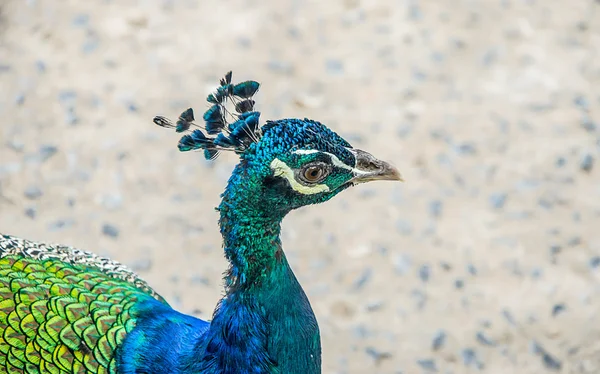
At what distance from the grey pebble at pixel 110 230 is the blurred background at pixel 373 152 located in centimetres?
1

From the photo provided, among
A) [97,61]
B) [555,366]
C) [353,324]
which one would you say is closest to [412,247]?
[353,324]

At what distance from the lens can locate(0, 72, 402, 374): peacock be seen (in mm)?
1856

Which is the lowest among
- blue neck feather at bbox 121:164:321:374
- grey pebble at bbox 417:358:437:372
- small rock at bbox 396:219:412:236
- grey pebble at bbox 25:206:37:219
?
blue neck feather at bbox 121:164:321:374

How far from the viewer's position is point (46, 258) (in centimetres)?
242

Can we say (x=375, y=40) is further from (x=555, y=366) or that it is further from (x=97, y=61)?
(x=555, y=366)

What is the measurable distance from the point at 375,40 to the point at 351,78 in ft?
1.11

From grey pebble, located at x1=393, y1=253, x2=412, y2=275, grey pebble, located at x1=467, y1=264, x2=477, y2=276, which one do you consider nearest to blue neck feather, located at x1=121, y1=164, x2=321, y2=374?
→ grey pebble, located at x1=393, y1=253, x2=412, y2=275

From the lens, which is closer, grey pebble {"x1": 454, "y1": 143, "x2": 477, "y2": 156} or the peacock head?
the peacock head

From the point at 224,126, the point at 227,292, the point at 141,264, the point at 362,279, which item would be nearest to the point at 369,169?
the point at 224,126

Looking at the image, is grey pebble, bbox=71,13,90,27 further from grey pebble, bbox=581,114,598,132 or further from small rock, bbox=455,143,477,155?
grey pebble, bbox=581,114,598,132

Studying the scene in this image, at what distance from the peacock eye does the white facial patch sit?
0.06ft

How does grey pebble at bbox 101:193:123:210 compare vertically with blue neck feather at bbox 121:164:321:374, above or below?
above

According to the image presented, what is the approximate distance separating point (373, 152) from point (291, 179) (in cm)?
208

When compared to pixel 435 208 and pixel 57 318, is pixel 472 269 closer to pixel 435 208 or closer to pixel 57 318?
pixel 435 208
